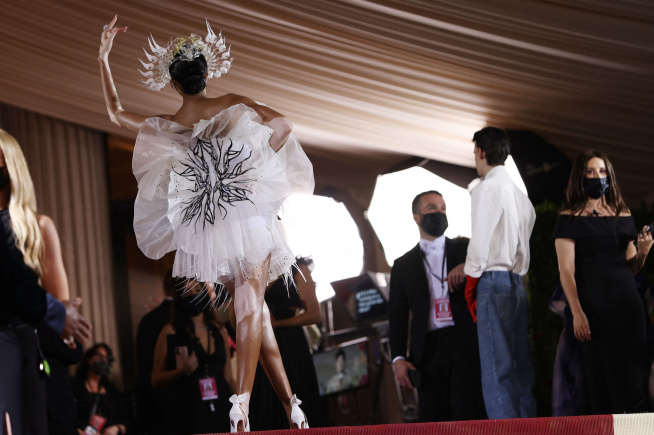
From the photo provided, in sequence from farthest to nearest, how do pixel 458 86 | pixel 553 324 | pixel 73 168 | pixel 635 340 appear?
pixel 73 168, pixel 553 324, pixel 458 86, pixel 635 340

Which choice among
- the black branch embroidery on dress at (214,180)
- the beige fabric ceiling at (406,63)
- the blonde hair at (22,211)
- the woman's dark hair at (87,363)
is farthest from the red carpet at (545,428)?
the woman's dark hair at (87,363)

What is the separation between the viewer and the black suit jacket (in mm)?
3922

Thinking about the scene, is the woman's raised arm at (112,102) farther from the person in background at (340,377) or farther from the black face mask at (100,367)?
the person in background at (340,377)

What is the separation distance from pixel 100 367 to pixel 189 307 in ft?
3.19

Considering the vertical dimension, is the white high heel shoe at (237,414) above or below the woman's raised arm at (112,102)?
below

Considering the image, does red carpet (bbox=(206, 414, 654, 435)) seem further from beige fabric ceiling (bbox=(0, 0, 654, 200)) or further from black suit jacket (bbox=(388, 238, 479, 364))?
black suit jacket (bbox=(388, 238, 479, 364))

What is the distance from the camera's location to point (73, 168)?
6.24 metres

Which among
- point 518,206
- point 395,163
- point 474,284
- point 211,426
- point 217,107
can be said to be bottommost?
point 211,426

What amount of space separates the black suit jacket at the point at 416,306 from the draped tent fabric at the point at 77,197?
3.18 m

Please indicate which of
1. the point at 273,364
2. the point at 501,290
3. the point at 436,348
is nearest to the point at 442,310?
the point at 436,348

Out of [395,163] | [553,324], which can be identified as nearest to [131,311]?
[395,163]

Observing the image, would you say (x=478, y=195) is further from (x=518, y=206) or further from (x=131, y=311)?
(x=131, y=311)

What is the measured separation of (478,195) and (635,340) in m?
0.98

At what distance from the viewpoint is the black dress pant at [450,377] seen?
12.8 ft
